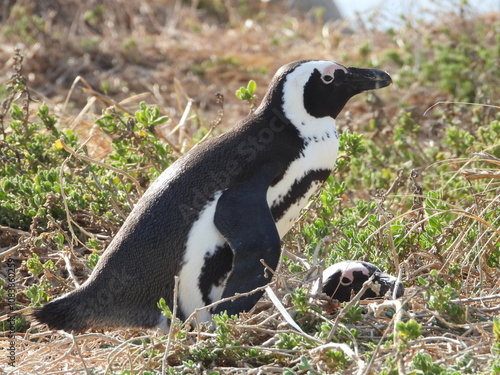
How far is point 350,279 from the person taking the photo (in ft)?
10.3

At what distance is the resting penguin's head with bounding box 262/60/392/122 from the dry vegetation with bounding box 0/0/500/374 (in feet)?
1.32

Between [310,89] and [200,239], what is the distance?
0.72m

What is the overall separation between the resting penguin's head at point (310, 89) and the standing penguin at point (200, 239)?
0.49ft

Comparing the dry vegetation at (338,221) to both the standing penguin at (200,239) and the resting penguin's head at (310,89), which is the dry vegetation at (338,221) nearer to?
the standing penguin at (200,239)

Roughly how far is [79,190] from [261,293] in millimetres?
1376

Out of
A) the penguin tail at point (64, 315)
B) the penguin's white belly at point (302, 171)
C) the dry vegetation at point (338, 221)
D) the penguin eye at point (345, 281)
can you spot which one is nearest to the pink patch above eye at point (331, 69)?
the penguin's white belly at point (302, 171)

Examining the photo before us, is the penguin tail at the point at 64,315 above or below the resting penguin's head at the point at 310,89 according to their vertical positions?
below

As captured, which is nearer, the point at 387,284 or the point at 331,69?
the point at 387,284

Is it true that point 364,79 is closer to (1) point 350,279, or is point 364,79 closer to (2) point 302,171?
(2) point 302,171

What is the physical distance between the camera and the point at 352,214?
3877mm

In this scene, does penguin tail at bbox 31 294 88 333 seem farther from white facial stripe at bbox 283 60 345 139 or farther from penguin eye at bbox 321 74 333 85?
penguin eye at bbox 321 74 333 85

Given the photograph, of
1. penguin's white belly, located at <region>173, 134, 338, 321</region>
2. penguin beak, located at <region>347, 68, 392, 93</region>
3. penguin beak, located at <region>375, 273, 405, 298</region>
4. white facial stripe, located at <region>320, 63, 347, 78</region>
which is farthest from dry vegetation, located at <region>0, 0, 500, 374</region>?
white facial stripe, located at <region>320, 63, 347, 78</region>

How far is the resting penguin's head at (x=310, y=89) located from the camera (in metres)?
3.34

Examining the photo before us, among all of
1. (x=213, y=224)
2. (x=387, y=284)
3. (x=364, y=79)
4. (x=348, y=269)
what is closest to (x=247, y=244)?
(x=213, y=224)
